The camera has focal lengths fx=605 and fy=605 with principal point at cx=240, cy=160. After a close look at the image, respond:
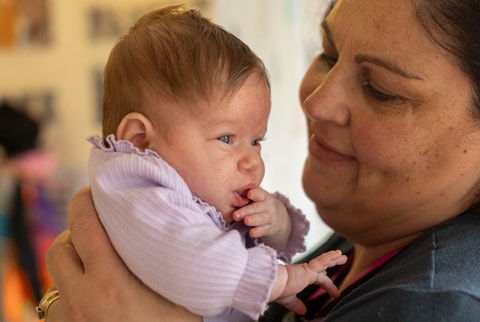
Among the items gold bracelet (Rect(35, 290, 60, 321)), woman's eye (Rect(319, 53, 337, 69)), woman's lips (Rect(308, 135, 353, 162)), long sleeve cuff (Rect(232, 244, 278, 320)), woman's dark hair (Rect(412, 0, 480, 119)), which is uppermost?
woman's dark hair (Rect(412, 0, 480, 119))

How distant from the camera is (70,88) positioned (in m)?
3.47

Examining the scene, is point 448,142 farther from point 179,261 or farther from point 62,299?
point 62,299

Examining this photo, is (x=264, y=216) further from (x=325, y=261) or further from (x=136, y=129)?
(x=136, y=129)

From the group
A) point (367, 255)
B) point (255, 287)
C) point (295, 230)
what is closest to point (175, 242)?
point (255, 287)

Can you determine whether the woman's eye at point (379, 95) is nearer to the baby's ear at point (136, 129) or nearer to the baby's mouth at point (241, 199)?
the baby's mouth at point (241, 199)

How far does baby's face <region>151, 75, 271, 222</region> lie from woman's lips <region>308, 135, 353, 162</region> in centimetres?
20

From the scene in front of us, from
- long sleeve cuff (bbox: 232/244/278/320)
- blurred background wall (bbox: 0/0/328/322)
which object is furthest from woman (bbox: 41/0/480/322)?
blurred background wall (bbox: 0/0/328/322)

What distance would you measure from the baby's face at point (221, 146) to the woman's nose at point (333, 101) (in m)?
0.13

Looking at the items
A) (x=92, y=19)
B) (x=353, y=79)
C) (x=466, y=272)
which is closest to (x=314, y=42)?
(x=353, y=79)

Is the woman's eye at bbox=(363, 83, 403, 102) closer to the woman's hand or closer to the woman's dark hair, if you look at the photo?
the woman's dark hair

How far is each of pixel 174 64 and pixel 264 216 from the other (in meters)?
0.29

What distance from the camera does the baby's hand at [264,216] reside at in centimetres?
98

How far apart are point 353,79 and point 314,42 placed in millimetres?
666

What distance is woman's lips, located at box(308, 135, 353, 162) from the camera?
1.12 metres
